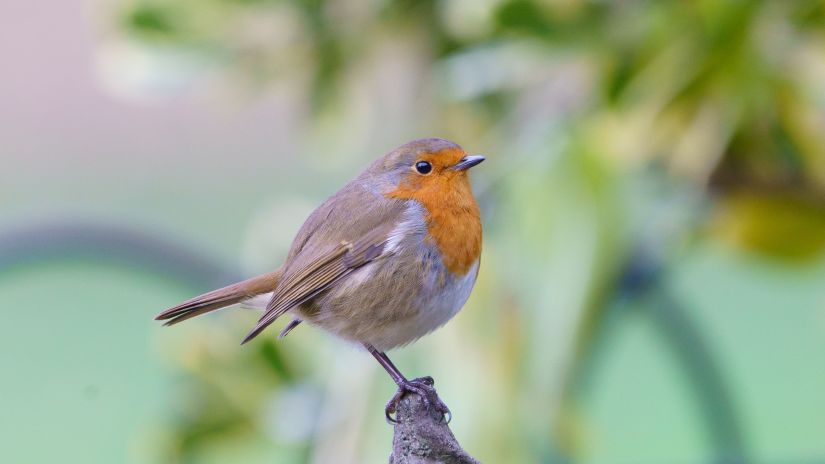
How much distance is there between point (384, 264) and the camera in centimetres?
104

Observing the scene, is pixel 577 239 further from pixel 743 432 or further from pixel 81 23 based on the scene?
pixel 81 23

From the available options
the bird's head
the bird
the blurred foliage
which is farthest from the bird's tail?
the blurred foliage

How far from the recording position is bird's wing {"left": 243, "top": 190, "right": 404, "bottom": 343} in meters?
1.01

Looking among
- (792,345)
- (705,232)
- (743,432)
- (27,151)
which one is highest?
(705,232)

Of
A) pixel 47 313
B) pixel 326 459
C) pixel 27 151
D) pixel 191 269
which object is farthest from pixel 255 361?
pixel 27 151

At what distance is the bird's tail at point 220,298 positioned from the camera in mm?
940

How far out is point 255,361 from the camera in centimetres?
140

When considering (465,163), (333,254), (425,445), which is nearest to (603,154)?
(465,163)

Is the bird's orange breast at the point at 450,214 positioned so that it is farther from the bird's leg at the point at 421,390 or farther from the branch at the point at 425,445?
the branch at the point at 425,445

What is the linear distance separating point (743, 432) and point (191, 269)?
90 centimetres

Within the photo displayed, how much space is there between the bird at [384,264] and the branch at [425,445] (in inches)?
12.0

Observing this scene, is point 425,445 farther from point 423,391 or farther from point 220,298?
point 220,298

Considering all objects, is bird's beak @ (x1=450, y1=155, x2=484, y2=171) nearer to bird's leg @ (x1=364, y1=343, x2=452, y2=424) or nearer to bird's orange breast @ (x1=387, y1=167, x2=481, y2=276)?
bird's orange breast @ (x1=387, y1=167, x2=481, y2=276)

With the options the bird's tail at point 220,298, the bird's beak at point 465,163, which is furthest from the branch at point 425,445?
the bird's beak at point 465,163
